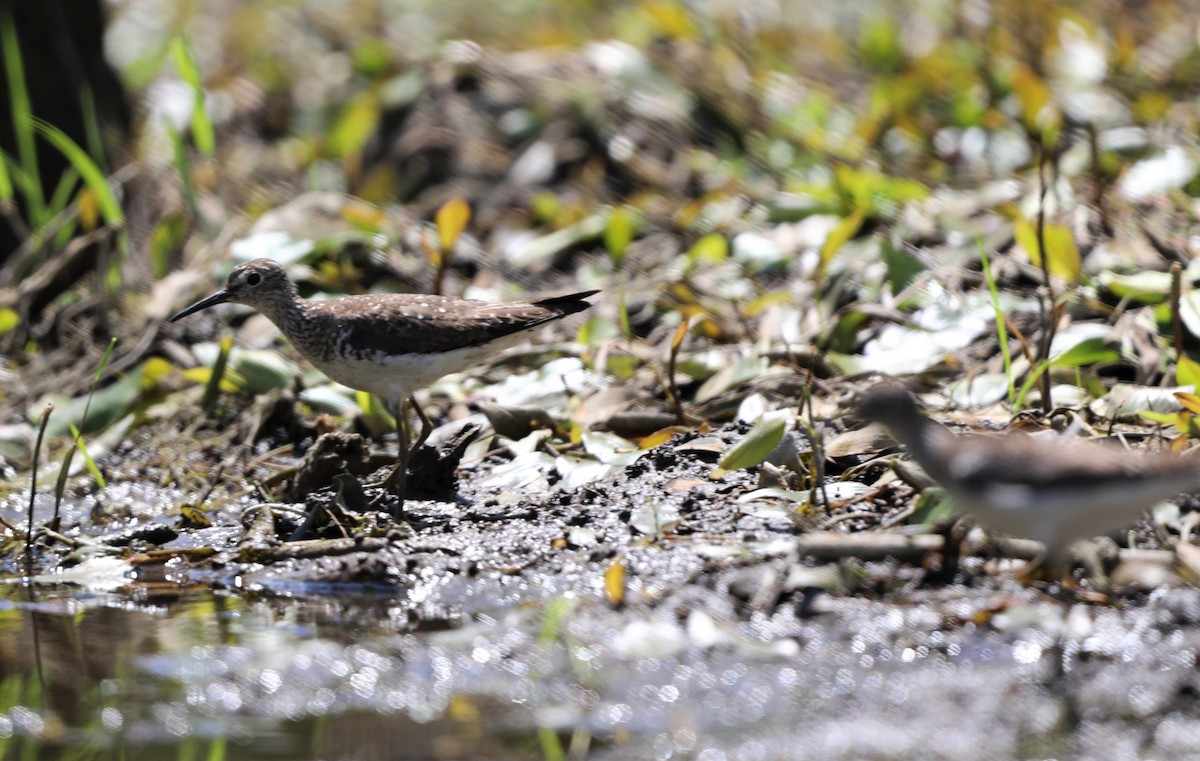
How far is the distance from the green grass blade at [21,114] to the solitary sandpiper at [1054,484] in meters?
6.40

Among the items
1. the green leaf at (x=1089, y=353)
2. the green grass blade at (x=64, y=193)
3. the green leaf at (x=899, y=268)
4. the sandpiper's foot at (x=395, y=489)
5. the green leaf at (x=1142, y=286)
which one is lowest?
the green grass blade at (x=64, y=193)

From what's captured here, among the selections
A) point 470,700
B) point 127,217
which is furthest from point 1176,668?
point 127,217

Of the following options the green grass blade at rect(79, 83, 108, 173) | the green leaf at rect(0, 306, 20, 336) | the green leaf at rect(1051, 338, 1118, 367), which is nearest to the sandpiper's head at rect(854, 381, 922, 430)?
the green leaf at rect(1051, 338, 1118, 367)

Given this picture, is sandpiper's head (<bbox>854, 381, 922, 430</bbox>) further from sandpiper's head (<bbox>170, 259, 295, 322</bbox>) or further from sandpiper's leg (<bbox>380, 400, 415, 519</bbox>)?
sandpiper's head (<bbox>170, 259, 295, 322</bbox>)

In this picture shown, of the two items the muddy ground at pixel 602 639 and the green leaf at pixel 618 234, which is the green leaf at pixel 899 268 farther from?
the muddy ground at pixel 602 639

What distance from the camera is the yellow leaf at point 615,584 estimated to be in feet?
16.8

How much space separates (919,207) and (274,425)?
4.21m

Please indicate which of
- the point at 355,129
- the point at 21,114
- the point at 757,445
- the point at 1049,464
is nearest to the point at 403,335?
the point at 757,445

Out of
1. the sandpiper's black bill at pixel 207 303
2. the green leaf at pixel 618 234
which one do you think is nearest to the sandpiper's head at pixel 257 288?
the sandpiper's black bill at pixel 207 303

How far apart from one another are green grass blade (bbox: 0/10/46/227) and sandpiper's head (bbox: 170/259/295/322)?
2288 millimetres

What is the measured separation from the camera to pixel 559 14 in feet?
45.3

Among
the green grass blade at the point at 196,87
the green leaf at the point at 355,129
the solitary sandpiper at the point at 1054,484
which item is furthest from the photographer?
the green leaf at the point at 355,129

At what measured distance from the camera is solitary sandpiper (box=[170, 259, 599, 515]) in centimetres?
682

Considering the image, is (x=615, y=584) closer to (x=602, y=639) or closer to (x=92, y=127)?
(x=602, y=639)
